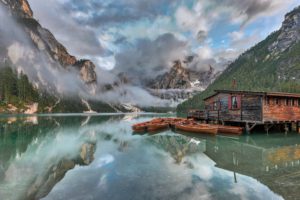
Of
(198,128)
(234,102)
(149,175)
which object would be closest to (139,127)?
(198,128)

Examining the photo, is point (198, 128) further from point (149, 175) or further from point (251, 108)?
point (149, 175)

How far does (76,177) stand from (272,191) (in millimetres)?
10099

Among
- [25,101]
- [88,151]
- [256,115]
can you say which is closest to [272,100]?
[256,115]

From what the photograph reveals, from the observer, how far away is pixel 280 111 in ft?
127

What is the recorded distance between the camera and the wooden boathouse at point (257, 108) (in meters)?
36.9

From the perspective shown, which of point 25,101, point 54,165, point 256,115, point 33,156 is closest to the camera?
point 54,165

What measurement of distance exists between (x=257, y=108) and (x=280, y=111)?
4599mm

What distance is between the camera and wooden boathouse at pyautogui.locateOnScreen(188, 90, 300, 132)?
36906 mm

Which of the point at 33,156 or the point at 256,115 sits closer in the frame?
the point at 33,156

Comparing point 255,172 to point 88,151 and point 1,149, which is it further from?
point 1,149

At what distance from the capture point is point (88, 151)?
916 inches

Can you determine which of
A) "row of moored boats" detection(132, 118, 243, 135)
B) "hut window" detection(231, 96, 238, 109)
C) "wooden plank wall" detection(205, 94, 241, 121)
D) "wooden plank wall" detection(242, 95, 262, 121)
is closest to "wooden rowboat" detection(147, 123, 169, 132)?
"row of moored boats" detection(132, 118, 243, 135)

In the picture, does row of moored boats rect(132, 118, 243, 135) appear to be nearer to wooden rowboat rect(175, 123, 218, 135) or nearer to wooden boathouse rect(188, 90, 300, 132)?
wooden rowboat rect(175, 123, 218, 135)

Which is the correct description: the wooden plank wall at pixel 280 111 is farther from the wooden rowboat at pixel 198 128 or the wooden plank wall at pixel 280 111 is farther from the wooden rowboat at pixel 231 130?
the wooden rowboat at pixel 198 128
